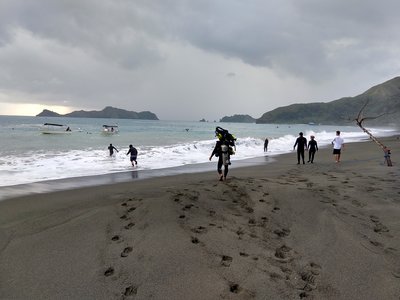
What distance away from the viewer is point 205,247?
4941 mm

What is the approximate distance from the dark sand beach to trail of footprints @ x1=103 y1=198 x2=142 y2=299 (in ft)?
0.06

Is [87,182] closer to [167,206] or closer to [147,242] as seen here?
[167,206]

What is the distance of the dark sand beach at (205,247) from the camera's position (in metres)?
3.97

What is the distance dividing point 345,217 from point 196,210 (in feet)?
10.8

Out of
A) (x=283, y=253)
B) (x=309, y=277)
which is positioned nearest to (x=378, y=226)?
(x=283, y=253)

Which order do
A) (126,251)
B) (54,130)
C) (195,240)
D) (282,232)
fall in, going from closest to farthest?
(126,251) → (195,240) → (282,232) → (54,130)

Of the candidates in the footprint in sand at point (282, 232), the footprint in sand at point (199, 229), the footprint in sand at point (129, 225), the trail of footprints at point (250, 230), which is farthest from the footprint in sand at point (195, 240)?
the footprint in sand at point (282, 232)

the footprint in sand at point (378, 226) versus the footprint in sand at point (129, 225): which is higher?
the footprint in sand at point (129, 225)

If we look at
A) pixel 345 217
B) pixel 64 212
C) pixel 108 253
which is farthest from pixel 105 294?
pixel 345 217

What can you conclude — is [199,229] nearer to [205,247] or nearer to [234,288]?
[205,247]

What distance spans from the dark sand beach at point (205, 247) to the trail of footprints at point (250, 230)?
0.07 feet

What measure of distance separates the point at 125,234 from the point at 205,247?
1.58 meters

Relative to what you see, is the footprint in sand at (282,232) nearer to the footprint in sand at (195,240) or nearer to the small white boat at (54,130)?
the footprint in sand at (195,240)

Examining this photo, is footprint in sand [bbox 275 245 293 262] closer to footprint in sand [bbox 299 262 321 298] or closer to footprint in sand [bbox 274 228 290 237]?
footprint in sand [bbox 299 262 321 298]
